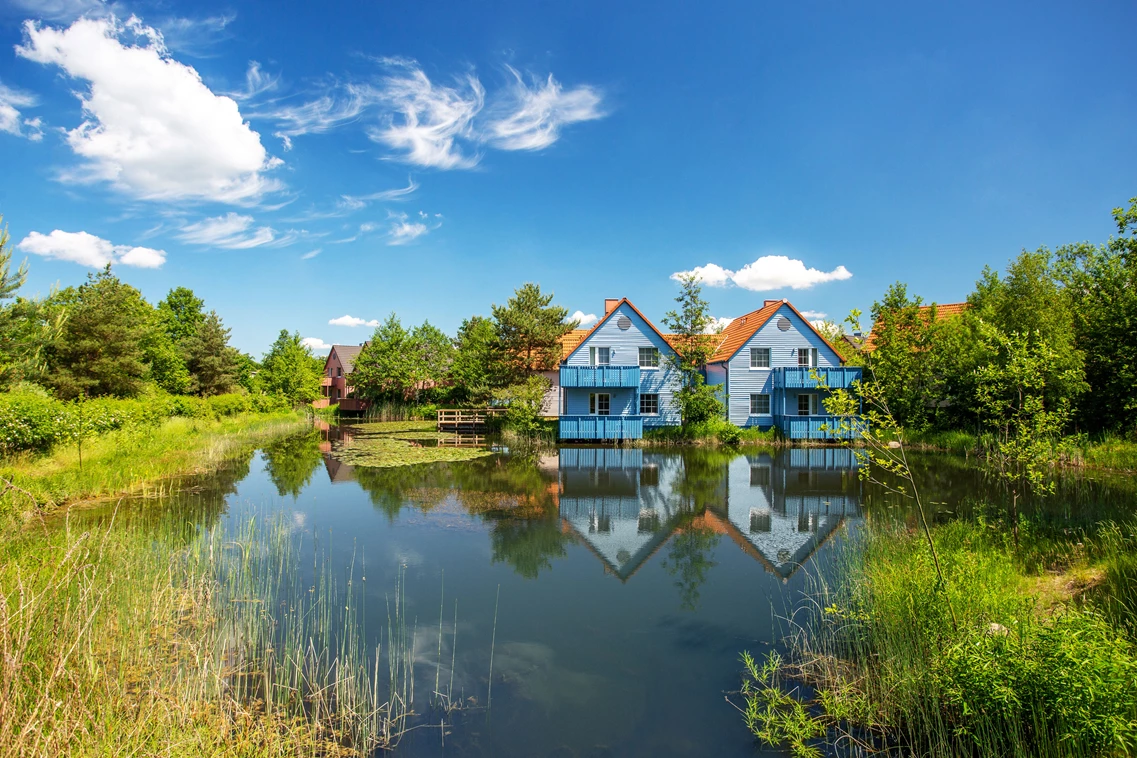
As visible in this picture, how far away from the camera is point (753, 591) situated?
868 cm

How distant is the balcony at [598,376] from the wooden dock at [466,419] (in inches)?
304

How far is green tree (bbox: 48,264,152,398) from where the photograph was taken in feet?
79.4

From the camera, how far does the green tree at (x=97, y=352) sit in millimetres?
24203

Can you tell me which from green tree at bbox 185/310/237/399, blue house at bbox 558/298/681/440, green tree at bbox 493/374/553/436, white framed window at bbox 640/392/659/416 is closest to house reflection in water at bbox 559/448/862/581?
green tree at bbox 493/374/553/436

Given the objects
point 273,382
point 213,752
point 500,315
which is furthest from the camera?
point 273,382

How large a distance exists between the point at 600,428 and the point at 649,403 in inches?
194

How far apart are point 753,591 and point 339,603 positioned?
613cm

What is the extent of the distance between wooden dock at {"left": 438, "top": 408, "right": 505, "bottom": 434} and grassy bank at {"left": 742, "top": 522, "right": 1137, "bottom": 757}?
29.1 metres

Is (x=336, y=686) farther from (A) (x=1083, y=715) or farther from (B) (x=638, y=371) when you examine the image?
(B) (x=638, y=371)

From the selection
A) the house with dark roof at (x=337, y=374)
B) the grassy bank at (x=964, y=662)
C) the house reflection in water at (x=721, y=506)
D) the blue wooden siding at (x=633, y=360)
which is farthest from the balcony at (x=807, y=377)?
the house with dark roof at (x=337, y=374)

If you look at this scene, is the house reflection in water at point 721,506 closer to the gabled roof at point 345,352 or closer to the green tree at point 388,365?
the green tree at point 388,365

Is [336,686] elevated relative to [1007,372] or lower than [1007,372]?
lower

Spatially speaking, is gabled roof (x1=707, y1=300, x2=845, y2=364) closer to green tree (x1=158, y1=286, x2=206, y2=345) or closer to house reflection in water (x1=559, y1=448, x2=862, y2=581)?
house reflection in water (x1=559, y1=448, x2=862, y2=581)

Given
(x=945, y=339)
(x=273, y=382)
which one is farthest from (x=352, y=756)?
(x=273, y=382)
